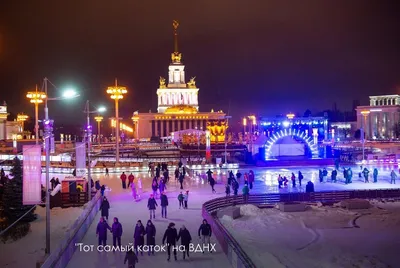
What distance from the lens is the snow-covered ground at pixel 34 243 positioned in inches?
536

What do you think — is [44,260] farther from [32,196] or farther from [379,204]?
[379,204]

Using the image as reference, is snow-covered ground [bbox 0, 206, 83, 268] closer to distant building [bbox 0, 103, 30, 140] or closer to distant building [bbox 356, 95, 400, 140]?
distant building [bbox 0, 103, 30, 140]

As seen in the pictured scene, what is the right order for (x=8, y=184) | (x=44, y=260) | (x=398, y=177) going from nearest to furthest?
(x=44, y=260), (x=8, y=184), (x=398, y=177)

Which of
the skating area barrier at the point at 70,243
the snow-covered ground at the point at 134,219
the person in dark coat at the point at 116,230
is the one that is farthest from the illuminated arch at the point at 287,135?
the person in dark coat at the point at 116,230

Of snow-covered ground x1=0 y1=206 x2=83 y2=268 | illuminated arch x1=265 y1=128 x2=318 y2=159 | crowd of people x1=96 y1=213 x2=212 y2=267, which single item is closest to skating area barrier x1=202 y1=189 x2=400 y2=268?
crowd of people x1=96 y1=213 x2=212 y2=267

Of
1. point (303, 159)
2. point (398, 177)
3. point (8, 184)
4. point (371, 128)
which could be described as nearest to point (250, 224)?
point (8, 184)

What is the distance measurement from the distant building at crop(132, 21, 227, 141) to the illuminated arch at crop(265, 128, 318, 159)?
137 ft

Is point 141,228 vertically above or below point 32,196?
below

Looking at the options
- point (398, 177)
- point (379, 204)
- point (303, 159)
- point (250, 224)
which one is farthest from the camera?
point (303, 159)

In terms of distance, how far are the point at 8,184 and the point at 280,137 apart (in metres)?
32.4

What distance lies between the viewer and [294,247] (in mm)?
14711

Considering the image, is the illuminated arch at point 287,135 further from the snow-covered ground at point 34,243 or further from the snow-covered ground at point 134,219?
the snow-covered ground at point 34,243

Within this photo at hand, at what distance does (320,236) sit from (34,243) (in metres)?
10.3

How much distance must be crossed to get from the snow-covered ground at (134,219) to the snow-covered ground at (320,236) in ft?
5.55
